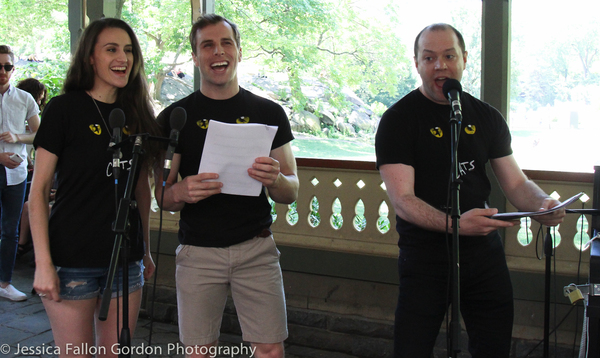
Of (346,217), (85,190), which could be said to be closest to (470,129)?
(85,190)

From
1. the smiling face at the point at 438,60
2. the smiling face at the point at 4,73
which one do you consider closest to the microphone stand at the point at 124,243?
the smiling face at the point at 438,60

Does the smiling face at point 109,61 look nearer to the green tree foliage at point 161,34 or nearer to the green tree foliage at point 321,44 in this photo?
the green tree foliage at point 321,44

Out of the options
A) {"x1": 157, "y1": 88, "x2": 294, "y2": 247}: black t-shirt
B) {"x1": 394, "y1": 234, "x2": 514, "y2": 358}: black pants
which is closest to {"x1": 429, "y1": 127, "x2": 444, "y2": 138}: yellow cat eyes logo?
{"x1": 394, "y1": 234, "x2": 514, "y2": 358}: black pants

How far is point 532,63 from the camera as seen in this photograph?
4.39 metres

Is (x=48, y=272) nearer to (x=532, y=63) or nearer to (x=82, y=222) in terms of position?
(x=82, y=222)

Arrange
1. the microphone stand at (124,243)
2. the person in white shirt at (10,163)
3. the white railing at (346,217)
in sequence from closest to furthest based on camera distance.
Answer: the microphone stand at (124,243) → the white railing at (346,217) → the person in white shirt at (10,163)

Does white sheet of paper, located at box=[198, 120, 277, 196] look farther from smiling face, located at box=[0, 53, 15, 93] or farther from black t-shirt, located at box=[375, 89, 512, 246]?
smiling face, located at box=[0, 53, 15, 93]

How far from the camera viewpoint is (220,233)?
2.00m

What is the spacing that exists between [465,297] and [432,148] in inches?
24.0

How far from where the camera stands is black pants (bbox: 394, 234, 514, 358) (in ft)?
6.61

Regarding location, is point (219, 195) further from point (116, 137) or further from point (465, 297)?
point (465, 297)

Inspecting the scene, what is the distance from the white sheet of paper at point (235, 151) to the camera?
1854 millimetres

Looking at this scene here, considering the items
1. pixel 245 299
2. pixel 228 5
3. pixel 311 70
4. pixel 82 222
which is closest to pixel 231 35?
pixel 82 222

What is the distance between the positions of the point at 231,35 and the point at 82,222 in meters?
0.91
